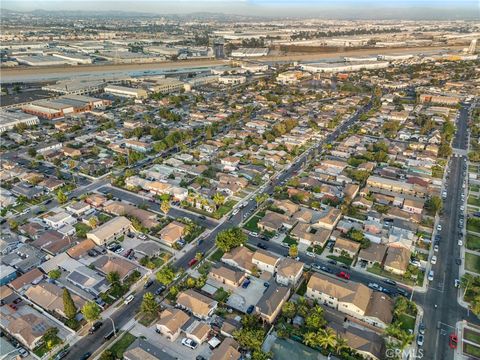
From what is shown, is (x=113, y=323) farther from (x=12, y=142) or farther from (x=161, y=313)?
(x=12, y=142)

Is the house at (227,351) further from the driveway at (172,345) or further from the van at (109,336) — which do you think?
the van at (109,336)

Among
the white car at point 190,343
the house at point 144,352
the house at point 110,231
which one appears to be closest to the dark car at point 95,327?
the house at point 144,352

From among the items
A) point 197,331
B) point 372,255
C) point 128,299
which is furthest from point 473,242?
point 128,299

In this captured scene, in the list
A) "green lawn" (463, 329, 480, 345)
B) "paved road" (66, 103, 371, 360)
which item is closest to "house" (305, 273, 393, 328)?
"paved road" (66, 103, 371, 360)

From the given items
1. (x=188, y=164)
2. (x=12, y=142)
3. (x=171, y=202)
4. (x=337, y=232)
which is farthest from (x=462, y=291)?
(x=12, y=142)

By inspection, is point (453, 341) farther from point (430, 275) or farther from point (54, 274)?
point (54, 274)

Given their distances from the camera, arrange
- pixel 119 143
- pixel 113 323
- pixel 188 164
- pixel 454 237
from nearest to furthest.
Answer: pixel 113 323 < pixel 454 237 < pixel 188 164 < pixel 119 143
